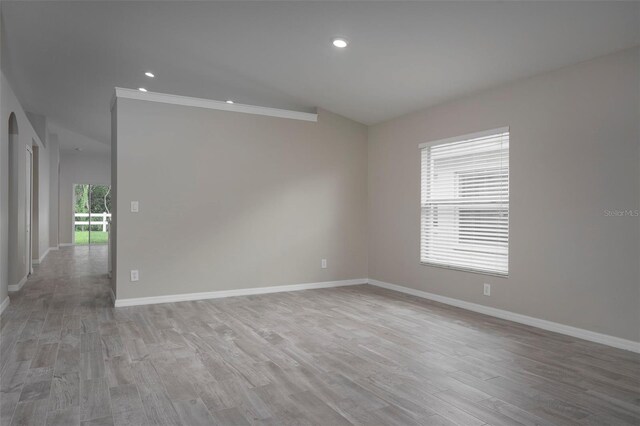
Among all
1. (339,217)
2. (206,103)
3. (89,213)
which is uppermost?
(206,103)

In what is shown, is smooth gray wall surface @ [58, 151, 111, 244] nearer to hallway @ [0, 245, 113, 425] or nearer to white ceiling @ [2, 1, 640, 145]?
hallway @ [0, 245, 113, 425]

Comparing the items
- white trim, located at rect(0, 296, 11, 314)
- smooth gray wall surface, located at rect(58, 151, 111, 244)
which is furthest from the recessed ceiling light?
smooth gray wall surface, located at rect(58, 151, 111, 244)

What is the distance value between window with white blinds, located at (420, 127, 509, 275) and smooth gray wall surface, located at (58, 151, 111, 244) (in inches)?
443

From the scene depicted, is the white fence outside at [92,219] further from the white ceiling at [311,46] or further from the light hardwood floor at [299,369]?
the light hardwood floor at [299,369]

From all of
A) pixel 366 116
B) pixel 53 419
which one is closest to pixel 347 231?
pixel 366 116

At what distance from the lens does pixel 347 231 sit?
6328 mm

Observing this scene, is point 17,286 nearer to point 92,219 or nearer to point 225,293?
point 225,293

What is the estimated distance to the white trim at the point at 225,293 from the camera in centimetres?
484

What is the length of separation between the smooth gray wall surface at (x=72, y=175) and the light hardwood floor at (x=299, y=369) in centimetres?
897

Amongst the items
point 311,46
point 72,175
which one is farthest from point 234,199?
point 72,175

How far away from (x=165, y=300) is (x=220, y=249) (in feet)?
2.93

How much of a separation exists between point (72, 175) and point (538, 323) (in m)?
13.4

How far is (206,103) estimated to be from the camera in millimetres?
5250

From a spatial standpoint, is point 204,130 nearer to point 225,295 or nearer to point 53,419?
point 225,295
